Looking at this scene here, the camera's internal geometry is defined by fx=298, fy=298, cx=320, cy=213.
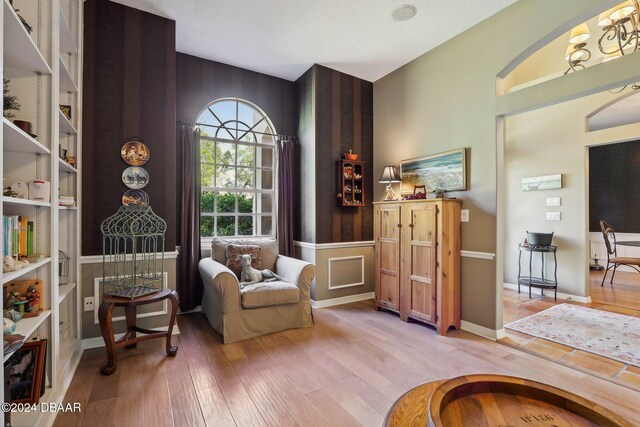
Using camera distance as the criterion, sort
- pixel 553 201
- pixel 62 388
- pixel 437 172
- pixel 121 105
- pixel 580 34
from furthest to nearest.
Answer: pixel 553 201 < pixel 437 172 < pixel 121 105 < pixel 580 34 < pixel 62 388

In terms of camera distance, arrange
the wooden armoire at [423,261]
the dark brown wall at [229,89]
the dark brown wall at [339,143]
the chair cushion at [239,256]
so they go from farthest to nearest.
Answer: the dark brown wall at [339,143]
the dark brown wall at [229,89]
the chair cushion at [239,256]
the wooden armoire at [423,261]

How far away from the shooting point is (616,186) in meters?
6.55

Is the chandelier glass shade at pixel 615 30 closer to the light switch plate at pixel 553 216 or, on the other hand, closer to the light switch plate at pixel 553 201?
the light switch plate at pixel 553 201

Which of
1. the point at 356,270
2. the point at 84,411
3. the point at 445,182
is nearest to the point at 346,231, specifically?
the point at 356,270

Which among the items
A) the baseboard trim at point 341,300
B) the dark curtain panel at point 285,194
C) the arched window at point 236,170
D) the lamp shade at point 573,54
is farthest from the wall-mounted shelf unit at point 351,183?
the lamp shade at point 573,54

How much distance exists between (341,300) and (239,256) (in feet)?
5.04

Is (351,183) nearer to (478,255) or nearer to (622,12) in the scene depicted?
(478,255)

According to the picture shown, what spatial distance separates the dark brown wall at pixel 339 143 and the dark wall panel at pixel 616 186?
19.9ft

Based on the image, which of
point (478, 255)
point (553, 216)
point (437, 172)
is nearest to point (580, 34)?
point (437, 172)

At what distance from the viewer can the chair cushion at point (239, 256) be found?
3.39 m

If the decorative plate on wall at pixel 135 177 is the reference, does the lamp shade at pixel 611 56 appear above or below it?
above

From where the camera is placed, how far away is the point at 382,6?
111 inches

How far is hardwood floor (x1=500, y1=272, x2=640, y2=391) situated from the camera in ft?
7.52

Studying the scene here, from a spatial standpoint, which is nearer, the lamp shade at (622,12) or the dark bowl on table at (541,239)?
the lamp shade at (622,12)
